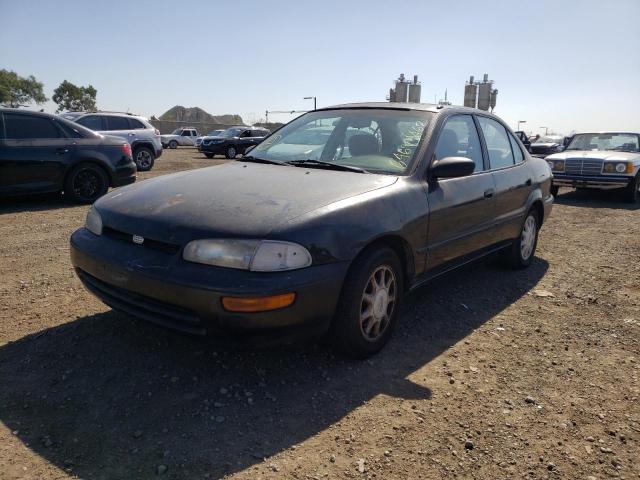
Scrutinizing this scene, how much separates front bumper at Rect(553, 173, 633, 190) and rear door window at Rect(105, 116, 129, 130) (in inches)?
452

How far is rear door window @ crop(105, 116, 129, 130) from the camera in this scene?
1412 centimetres

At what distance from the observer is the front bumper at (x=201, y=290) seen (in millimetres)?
2434

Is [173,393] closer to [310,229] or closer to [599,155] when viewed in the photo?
[310,229]

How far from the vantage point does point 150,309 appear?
104 inches

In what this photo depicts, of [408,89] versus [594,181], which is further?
[408,89]

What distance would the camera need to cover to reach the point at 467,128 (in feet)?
14.0

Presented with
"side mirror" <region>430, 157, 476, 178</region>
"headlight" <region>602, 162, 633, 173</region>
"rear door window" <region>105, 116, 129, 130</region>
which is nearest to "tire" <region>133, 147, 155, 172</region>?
"rear door window" <region>105, 116, 129, 130</region>

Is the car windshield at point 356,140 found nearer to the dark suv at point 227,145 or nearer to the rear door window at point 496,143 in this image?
the rear door window at point 496,143

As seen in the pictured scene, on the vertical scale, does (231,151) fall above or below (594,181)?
above

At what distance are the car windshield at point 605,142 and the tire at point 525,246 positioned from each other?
754cm

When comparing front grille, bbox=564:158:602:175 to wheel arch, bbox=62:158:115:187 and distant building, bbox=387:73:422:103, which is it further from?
distant building, bbox=387:73:422:103

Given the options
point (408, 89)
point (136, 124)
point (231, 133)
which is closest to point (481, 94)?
point (408, 89)

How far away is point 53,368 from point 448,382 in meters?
2.32

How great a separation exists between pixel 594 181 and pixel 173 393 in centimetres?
1072
